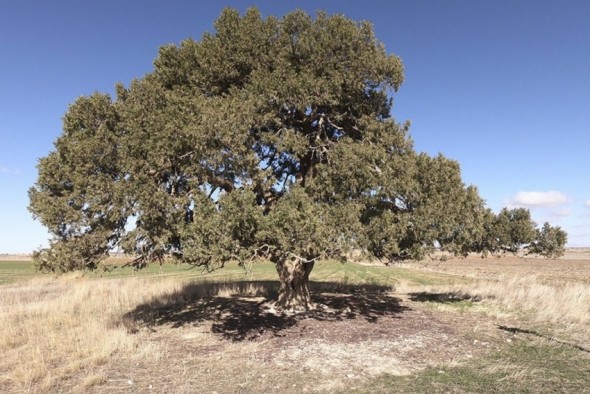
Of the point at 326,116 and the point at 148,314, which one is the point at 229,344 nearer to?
the point at 148,314

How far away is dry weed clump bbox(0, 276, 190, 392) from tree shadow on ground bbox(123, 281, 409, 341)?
5.37ft

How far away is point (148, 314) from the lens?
2033 centimetres

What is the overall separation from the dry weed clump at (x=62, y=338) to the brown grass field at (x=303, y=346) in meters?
0.06

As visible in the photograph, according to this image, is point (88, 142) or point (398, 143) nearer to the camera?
point (88, 142)

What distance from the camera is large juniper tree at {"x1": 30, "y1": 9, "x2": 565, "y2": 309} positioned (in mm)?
12234

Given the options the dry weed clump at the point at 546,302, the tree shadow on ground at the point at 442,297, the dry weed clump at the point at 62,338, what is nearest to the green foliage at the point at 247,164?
the dry weed clump at the point at 62,338

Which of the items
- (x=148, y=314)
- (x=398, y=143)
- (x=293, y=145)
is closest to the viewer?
(x=293, y=145)

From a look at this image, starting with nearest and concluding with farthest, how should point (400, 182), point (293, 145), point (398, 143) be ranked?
point (400, 182)
point (293, 145)
point (398, 143)

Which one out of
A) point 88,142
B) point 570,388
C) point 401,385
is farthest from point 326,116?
point 570,388

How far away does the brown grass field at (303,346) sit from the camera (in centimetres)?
1017

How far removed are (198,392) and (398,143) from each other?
11.7m

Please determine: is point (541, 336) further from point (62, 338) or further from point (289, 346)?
point (62, 338)

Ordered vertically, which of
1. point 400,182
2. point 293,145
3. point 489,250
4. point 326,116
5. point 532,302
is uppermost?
point 326,116

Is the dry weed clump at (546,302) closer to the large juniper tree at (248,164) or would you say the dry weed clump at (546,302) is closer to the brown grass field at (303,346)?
the brown grass field at (303,346)
